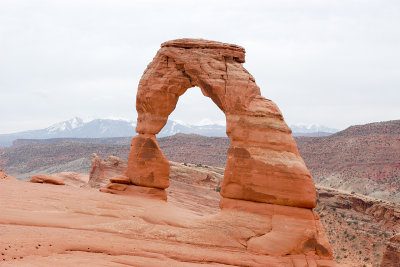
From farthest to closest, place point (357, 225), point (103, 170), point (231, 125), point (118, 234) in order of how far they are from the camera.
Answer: point (103, 170), point (357, 225), point (231, 125), point (118, 234)

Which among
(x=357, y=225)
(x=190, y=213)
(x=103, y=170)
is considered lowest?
(x=357, y=225)

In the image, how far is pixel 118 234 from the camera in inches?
520

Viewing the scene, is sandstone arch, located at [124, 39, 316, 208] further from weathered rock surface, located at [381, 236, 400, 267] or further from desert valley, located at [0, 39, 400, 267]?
weathered rock surface, located at [381, 236, 400, 267]

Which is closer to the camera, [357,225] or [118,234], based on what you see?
[118,234]

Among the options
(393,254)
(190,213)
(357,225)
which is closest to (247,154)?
(190,213)

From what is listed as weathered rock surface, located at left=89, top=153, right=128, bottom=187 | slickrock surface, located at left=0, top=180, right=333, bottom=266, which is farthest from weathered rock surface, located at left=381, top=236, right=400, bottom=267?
weathered rock surface, located at left=89, top=153, right=128, bottom=187

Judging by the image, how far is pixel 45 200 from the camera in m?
15.3

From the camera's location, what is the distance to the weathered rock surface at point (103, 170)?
30.4 metres

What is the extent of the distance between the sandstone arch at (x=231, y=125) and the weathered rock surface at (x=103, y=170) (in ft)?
38.5

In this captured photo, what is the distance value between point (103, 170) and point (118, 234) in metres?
18.7

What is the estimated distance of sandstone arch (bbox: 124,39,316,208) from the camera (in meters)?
14.8

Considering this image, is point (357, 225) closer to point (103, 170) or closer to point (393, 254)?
point (393, 254)

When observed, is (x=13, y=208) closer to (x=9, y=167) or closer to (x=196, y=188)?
(x=196, y=188)

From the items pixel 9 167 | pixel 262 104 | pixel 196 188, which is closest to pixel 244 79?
pixel 262 104
